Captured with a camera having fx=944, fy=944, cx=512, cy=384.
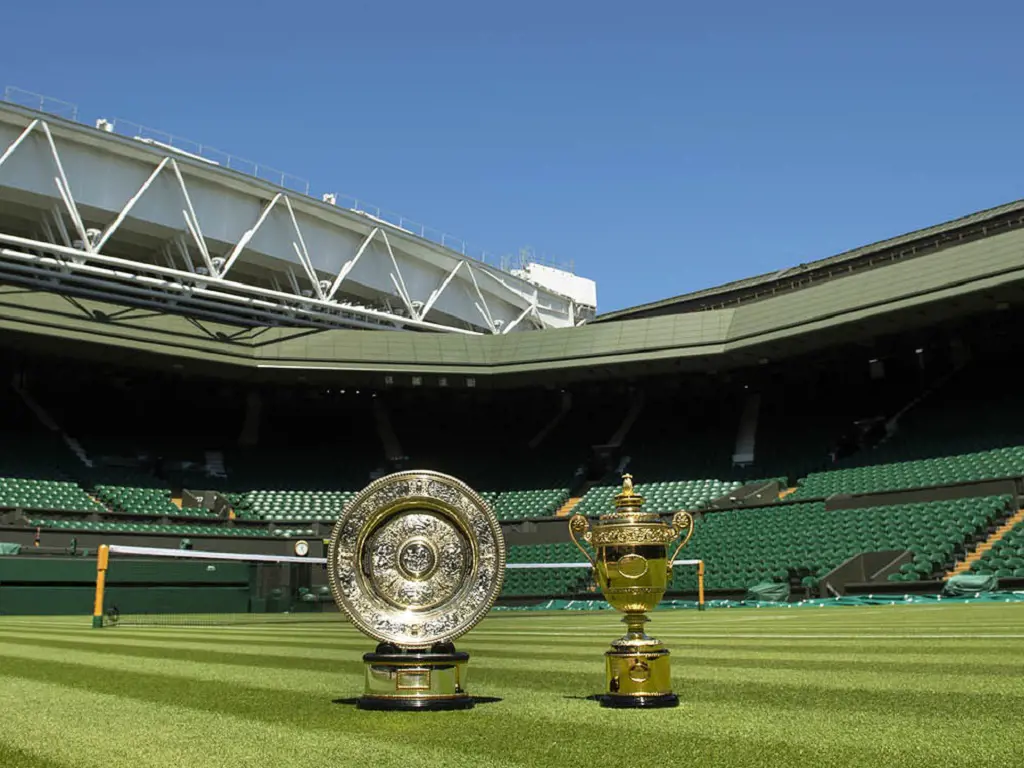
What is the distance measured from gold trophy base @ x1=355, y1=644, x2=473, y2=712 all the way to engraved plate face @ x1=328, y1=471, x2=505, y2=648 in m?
0.12

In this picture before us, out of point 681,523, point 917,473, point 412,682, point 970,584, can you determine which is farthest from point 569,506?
point 412,682

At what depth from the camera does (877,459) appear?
28828mm

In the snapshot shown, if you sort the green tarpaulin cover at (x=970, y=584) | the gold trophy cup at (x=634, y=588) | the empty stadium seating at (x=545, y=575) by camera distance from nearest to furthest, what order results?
the gold trophy cup at (x=634, y=588) < the green tarpaulin cover at (x=970, y=584) < the empty stadium seating at (x=545, y=575)

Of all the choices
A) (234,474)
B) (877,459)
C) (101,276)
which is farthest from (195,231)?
(877,459)

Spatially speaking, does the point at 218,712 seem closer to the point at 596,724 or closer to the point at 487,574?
the point at 487,574

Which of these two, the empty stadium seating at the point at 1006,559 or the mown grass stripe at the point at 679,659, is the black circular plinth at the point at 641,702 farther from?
the empty stadium seating at the point at 1006,559

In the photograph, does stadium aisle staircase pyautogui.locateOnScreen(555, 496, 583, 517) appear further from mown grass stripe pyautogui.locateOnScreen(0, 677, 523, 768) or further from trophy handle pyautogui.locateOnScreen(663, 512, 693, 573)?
mown grass stripe pyautogui.locateOnScreen(0, 677, 523, 768)

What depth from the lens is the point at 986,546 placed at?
21188mm

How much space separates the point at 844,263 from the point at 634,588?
115ft

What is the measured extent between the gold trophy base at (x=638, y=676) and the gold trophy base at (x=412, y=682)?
0.67m

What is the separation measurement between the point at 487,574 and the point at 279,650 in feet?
17.4

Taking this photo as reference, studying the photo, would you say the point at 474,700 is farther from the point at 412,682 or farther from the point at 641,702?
the point at 641,702

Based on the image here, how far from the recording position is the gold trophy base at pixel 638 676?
4246mm

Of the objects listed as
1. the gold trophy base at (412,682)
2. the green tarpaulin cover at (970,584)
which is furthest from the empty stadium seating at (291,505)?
the gold trophy base at (412,682)
